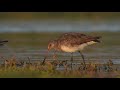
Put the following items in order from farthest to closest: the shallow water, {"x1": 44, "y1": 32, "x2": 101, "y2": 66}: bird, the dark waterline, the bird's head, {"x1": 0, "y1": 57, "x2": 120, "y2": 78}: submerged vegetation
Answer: the dark waterline → the bird's head → the shallow water → {"x1": 44, "y1": 32, "x2": 101, "y2": 66}: bird → {"x1": 0, "y1": 57, "x2": 120, "y2": 78}: submerged vegetation

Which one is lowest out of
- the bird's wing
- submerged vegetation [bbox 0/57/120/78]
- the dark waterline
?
submerged vegetation [bbox 0/57/120/78]

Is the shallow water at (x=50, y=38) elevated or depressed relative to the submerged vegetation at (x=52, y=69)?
elevated

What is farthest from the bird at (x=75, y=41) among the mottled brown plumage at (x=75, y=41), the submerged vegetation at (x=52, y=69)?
the submerged vegetation at (x=52, y=69)

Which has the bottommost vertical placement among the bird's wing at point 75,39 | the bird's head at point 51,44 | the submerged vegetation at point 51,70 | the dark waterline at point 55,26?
the submerged vegetation at point 51,70

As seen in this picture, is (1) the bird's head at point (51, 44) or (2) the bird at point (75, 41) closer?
(2) the bird at point (75, 41)

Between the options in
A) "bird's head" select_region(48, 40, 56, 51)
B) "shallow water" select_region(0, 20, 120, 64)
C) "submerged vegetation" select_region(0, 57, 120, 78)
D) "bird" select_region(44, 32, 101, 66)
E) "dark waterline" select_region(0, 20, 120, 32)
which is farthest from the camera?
"dark waterline" select_region(0, 20, 120, 32)

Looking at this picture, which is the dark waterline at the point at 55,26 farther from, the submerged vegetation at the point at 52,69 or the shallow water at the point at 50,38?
the submerged vegetation at the point at 52,69

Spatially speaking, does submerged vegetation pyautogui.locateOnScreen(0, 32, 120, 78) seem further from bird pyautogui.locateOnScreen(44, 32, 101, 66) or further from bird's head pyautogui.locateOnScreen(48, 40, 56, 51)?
bird's head pyautogui.locateOnScreen(48, 40, 56, 51)

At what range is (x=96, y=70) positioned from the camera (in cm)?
855

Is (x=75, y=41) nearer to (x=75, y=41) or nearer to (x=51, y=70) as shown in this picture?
(x=75, y=41)

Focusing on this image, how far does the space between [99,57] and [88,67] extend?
0.72 metres

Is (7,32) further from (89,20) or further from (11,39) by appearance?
(89,20)

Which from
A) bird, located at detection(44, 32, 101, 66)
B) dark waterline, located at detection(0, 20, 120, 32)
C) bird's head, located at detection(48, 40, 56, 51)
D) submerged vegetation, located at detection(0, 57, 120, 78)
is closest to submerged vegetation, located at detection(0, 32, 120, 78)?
submerged vegetation, located at detection(0, 57, 120, 78)

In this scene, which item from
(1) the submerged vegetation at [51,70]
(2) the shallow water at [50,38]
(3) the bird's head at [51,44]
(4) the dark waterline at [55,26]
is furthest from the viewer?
(4) the dark waterline at [55,26]
